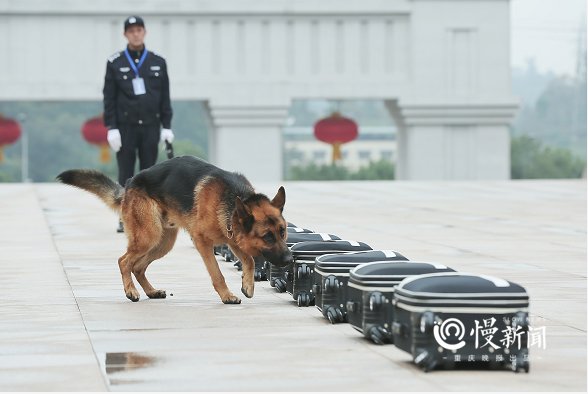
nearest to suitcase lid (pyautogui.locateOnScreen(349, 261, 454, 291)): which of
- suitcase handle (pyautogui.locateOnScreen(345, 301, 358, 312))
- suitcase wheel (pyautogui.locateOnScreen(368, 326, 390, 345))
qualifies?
suitcase handle (pyautogui.locateOnScreen(345, 301, 358, 312))

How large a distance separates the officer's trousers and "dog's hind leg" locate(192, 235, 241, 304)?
6.73 metres

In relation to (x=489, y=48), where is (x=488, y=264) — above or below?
below

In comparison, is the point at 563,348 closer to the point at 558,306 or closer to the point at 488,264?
the point at 558,306

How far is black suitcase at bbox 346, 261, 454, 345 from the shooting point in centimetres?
865

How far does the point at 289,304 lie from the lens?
35.7 ft

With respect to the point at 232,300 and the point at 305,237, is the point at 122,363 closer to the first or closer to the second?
the point at 232,300

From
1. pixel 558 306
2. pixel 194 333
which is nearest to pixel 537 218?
pixel 558 306

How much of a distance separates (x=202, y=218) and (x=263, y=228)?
0.77 m

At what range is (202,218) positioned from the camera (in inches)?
421

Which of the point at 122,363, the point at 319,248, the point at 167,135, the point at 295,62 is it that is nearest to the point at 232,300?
the point at 319,248

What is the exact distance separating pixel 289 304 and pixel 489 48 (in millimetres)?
30304

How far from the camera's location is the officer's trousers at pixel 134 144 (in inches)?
687

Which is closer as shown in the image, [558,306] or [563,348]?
[563,348]

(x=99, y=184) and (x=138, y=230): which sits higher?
(x=99, y=184)
